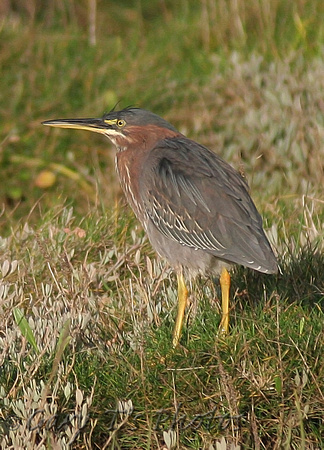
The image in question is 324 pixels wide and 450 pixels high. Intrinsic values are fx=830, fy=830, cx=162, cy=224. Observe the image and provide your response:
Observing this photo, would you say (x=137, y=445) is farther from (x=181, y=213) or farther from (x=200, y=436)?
(x=181, y=213)

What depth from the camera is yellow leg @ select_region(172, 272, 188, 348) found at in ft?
12.6

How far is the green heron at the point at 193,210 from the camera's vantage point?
409 centimetres

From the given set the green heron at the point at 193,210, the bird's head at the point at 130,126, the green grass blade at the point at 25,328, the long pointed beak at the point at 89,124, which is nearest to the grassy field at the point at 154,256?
the green grass blade at the point at 25,328

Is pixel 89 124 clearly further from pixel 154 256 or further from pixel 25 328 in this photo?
pixel 25 328

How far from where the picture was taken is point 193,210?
4.28 meters

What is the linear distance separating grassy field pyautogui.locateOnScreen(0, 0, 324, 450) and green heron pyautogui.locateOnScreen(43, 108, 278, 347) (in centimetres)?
18

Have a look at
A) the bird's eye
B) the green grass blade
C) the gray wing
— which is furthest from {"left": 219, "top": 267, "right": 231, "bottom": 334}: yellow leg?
the bird's eye

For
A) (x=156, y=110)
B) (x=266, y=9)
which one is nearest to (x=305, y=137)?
(x=156, y=110)

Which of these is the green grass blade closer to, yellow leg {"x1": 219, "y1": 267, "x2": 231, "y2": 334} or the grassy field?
the grassy field

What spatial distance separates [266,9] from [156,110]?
1.83 meters

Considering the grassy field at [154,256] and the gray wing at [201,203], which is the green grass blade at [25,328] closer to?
the grassy field at [154,256]

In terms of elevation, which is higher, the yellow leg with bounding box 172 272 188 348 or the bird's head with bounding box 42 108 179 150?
the bird's head with bounding box 42 108 179 150

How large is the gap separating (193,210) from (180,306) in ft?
1.75

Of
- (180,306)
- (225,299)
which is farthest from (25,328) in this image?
(225,299)
